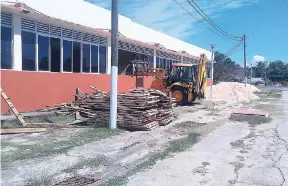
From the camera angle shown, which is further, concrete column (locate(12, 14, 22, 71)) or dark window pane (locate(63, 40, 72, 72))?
dark window pane (locate(63, 40, 72, 72))

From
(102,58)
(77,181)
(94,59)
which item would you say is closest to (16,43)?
(94,59)

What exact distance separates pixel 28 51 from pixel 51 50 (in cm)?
153

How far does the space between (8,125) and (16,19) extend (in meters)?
4.91

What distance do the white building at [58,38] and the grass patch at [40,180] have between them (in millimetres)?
8300

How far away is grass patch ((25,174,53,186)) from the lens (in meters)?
5.59

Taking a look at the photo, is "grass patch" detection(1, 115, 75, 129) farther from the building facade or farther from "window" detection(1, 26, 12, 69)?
"window" detection(1, 26, 12, 69)

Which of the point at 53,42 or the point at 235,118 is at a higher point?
the point at 53,42

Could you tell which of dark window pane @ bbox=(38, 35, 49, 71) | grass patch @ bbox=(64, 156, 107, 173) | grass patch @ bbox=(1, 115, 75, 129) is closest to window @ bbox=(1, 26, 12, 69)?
dark window pane @ bbox=(38, 35, 49, 71)

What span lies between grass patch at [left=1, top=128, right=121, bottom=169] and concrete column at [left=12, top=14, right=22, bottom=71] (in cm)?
486

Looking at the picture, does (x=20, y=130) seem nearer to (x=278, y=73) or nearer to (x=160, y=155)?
(x=160, y=155)

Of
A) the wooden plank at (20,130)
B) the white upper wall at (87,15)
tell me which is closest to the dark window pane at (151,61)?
the white upper wall at (87,15)

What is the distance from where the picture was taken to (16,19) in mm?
13375

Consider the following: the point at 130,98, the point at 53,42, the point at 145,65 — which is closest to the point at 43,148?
the point at 130,98

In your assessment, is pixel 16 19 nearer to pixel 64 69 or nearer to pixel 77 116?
pixel 64 69
